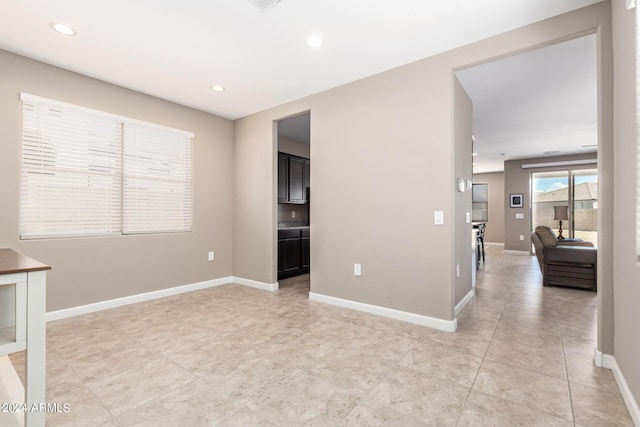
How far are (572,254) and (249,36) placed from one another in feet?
17.4

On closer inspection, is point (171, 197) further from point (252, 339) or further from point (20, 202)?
point (252, 339)

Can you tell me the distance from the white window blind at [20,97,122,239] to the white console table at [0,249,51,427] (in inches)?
80.5

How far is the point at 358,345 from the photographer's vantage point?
8.18 ft

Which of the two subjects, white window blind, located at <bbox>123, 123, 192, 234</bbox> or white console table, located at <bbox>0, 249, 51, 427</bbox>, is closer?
white console table, located at <bbox>0, 249, 51, 427</bbox>

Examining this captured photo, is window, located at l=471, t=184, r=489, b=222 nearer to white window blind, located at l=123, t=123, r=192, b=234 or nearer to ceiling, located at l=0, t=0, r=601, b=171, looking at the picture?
ceiling, located at l=0, t=0, r=601, b=171

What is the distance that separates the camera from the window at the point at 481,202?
10484 millimetres

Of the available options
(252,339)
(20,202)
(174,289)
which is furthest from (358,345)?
(20,202)

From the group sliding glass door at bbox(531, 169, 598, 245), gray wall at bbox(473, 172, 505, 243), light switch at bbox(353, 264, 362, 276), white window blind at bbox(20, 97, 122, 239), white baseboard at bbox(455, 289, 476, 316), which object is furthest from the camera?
gray wall at bbox(473, 172, 505, 243)

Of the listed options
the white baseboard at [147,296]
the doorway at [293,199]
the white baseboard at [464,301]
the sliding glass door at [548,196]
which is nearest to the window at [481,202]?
the sliding glass door at [548,196]

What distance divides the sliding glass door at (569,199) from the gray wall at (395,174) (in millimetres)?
6495

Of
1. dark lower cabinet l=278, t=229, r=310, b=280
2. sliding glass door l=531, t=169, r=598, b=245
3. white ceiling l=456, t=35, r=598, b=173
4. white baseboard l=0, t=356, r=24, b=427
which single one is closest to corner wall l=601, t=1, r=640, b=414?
white ceiling l=456, t=35, r=598, b=173

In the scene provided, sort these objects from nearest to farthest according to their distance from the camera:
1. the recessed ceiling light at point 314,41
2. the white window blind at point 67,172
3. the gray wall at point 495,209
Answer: the recessed ceiling light at point 314,41 < the white window blind at point 67,172 < the gray wall at point 495,209

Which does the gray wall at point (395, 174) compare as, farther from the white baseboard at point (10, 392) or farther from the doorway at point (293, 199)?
the white baseboard at point (10, 392)

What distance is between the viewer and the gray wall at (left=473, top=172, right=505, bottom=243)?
33.4 feet
